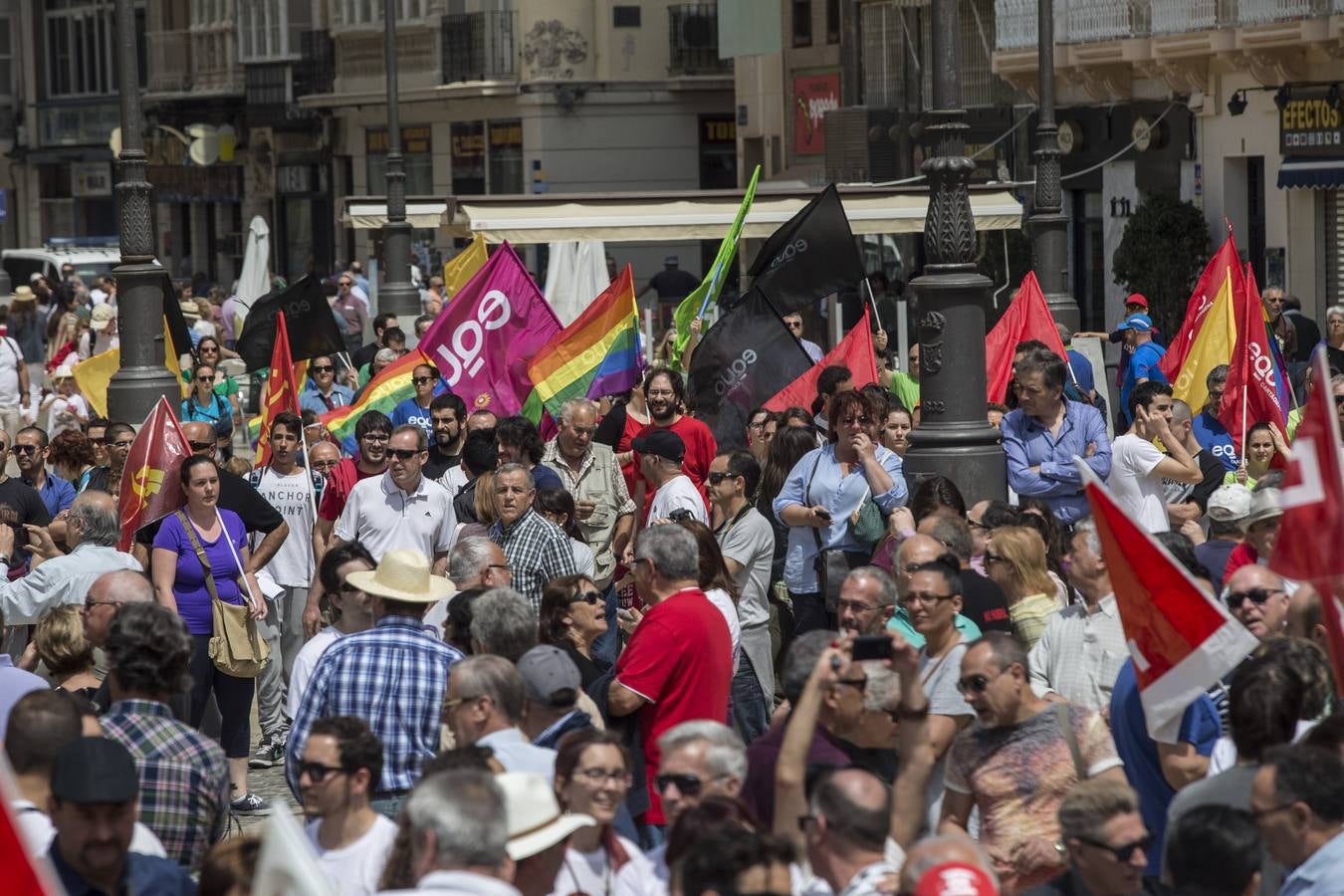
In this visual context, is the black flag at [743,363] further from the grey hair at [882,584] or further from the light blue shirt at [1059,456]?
the grey hair at [882,584]

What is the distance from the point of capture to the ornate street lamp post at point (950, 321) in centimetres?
1123

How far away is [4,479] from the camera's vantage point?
1108 cm

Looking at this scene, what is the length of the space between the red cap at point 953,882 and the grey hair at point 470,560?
3.60 m

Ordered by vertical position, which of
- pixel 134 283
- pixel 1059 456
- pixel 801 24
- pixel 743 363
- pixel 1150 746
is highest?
pixel 801 24

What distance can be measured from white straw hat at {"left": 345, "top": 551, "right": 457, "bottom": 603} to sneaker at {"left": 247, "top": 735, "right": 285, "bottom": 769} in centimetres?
313

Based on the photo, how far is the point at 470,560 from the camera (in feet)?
26.5

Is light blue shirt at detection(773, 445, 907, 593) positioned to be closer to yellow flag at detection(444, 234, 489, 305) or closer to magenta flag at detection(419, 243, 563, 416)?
magenta flag at detection(419, 243, 563, 416)

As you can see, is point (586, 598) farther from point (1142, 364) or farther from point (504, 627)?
point (1142, 364)

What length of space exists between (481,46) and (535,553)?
33.2m

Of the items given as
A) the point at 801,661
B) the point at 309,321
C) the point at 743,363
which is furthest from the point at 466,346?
the point at 801,661

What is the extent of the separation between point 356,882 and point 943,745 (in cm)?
169

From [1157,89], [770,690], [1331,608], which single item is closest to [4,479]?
[770,690]

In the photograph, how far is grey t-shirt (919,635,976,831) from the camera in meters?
6.21

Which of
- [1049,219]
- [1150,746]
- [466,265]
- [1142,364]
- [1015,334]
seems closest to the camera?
[1150,746]
